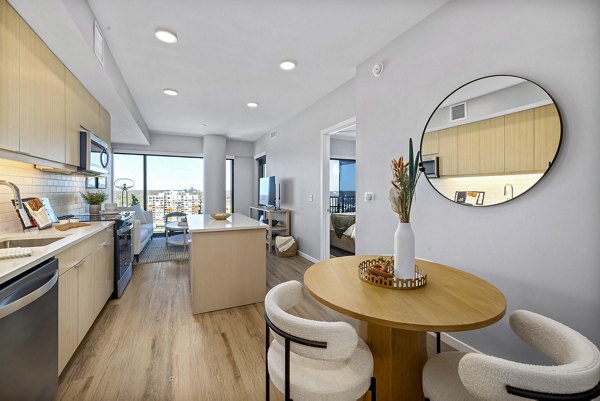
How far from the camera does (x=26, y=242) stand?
1775mm

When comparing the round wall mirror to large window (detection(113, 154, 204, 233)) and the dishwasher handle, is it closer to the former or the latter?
the dishwasher handle

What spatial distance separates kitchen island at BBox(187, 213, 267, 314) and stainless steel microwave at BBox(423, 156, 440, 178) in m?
1.73

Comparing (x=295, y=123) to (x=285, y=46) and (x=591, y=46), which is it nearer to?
(x=285, y=46)

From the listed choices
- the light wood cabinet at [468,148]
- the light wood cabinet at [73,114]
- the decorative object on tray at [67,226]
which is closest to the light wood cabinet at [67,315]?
the decorative object on tray at [67,226]

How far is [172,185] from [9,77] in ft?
18.0

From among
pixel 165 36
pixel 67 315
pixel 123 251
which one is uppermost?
pixel 165 36

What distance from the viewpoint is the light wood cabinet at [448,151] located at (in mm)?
1971

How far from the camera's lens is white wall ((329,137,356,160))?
6.83 metres

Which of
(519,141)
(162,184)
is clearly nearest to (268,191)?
(162,184)

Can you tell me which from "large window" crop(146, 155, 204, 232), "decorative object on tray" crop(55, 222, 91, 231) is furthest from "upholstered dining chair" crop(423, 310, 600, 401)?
"large window" crop(146, 155, 204, 232)

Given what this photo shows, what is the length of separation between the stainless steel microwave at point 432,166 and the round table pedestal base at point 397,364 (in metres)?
1.31

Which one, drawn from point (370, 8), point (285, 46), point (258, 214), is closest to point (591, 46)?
point (370, 8)

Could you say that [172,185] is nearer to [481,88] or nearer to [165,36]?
[165,36]

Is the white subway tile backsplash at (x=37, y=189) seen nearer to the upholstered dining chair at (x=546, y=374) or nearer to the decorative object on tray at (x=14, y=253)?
the decorative object on tray at (x=14, y=253)
